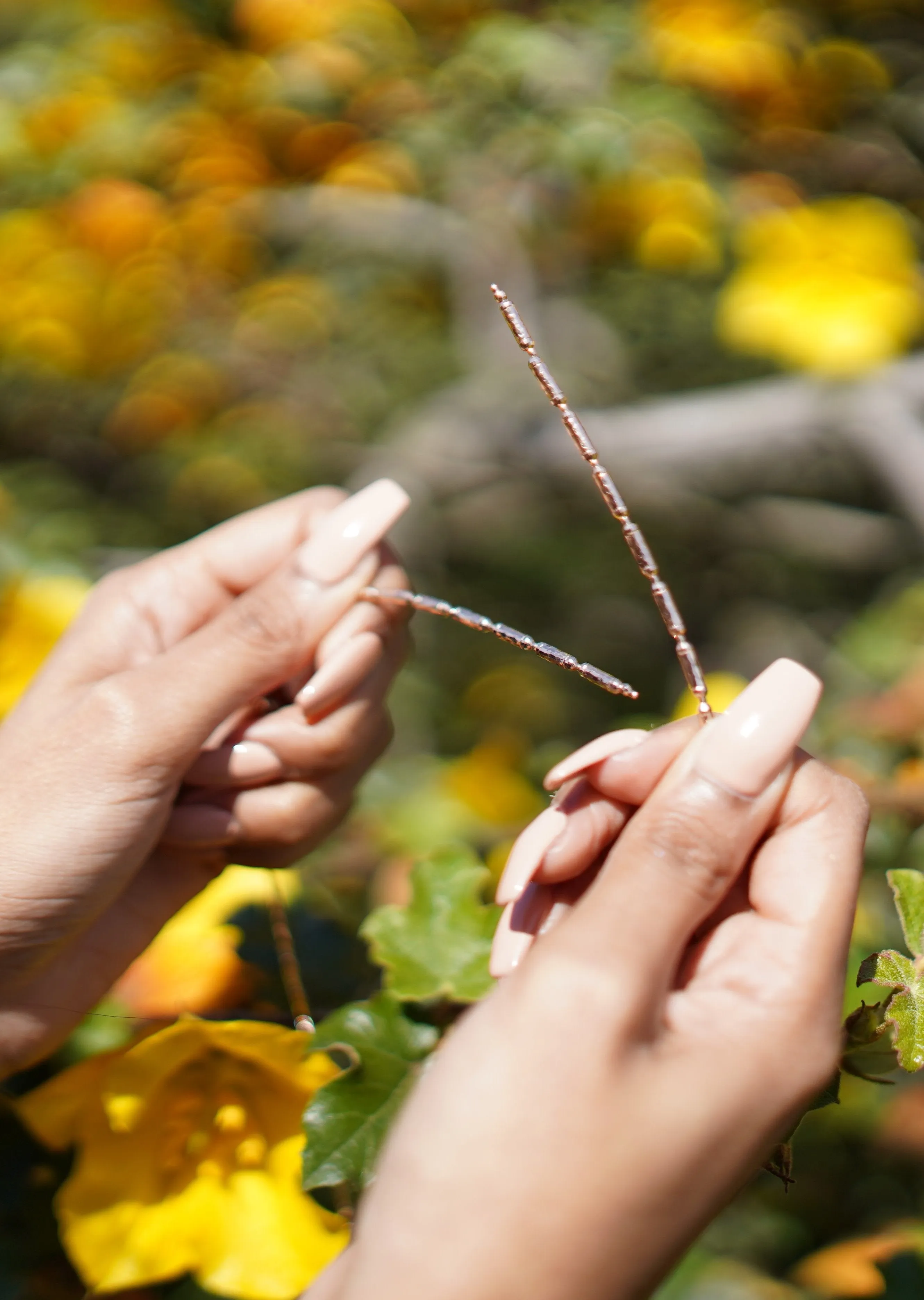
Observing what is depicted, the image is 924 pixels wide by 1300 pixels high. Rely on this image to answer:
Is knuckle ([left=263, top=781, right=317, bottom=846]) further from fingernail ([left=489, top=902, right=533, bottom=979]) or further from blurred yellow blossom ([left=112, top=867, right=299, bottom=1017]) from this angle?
fingernail ([left=489, top=902, right=533, bottom=979])

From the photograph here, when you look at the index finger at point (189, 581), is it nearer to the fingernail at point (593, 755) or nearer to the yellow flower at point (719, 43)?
the fingernail at point (593, 755)

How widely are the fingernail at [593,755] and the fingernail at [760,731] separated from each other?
2.5 inches

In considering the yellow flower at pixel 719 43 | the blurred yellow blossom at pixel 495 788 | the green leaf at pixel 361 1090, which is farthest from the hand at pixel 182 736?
the yellow flower at pixel 719 43

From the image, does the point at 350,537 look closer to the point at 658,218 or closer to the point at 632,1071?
the point at 632,1071

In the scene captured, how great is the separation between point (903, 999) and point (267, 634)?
55 centimetres

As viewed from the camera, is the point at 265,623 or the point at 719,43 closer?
the point at 265,623

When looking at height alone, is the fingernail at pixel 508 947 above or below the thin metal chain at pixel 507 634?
below

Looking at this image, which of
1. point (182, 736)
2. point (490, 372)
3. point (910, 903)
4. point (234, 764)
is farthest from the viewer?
point (490, 372)

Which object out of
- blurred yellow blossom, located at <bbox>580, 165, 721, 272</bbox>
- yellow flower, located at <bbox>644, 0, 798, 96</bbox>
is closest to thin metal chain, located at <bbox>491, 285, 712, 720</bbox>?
blurred yellow blossom, located at <bbox>580, 165, 721, 272</bbox>

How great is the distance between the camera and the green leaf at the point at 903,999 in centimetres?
59

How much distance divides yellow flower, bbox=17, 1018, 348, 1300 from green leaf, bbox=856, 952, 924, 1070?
435 mm

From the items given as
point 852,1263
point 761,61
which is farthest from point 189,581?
point 761,61

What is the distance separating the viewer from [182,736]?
2.66 ft

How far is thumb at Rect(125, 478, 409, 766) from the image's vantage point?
811mm
